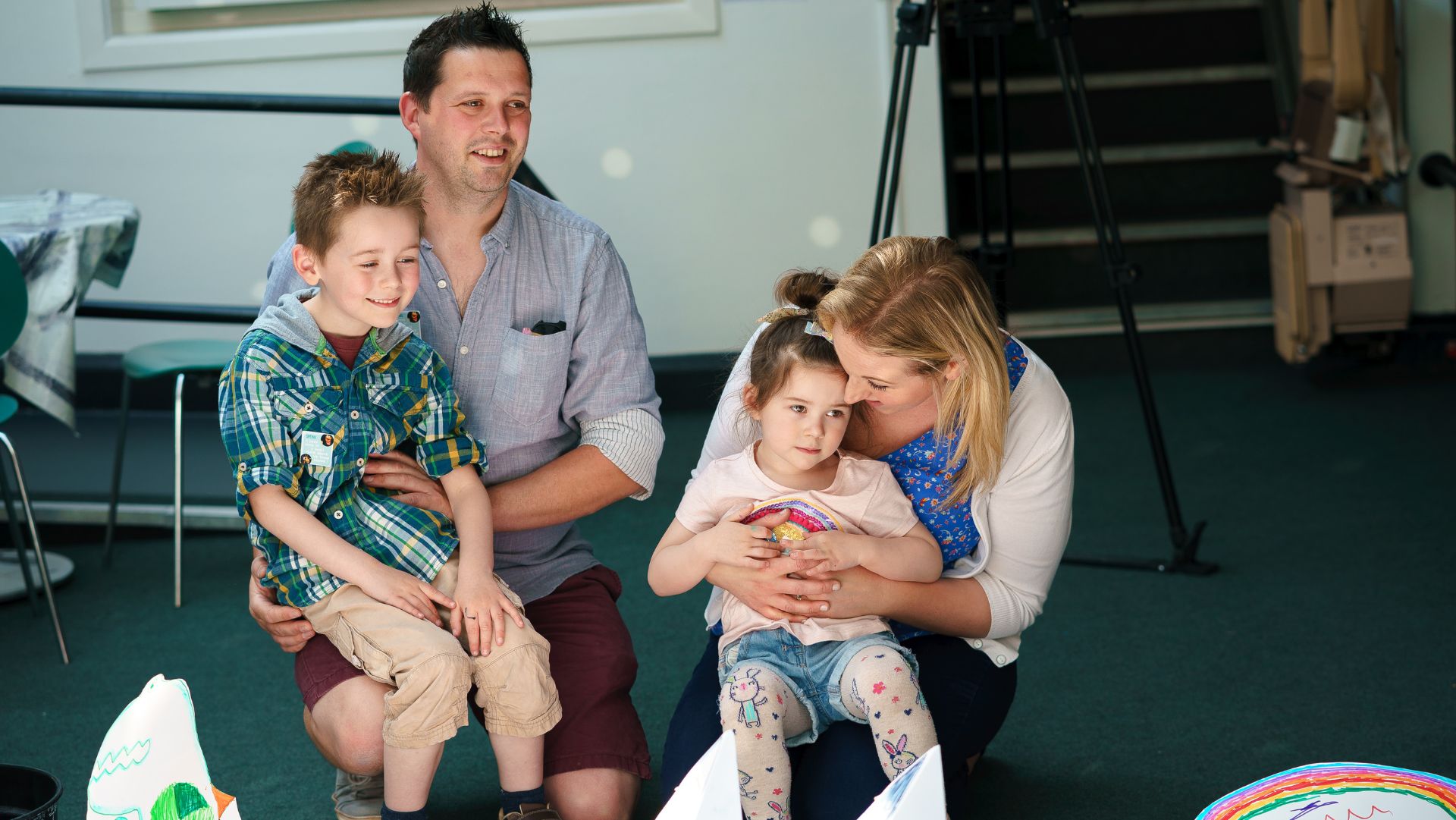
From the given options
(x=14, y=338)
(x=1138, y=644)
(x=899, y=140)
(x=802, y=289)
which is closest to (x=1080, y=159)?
(x=899, y=140)

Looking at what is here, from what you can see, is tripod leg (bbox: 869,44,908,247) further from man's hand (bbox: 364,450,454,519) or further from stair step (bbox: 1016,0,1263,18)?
stair step (bbox: 1016,0,1263,18)

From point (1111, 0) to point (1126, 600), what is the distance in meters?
3.11

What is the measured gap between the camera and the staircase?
4.91 metres

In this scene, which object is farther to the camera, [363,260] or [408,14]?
[408,14]

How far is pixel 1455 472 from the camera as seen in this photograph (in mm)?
3455

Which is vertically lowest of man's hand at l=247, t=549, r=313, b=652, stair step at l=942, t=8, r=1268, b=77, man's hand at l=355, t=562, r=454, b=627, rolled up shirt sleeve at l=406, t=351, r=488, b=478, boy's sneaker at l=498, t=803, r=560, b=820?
boy's sneaker at l=498, t=803, r=560, b=820

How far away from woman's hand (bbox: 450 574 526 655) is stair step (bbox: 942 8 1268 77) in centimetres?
384

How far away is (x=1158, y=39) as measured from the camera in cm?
522

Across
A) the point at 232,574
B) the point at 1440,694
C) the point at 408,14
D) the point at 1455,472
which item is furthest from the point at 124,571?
the point at 1455,472

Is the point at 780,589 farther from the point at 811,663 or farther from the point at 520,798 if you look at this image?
the point at 520,798

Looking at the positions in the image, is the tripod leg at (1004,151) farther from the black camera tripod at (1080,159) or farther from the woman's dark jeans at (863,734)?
the woman's dark jeans at (863,734)

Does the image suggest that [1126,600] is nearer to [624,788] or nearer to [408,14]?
[624,788]

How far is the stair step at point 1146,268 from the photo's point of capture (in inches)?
194

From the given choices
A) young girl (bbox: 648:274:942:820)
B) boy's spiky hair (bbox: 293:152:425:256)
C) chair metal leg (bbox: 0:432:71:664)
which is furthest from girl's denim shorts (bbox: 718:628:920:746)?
chair metal leg (bbox: 0:432:71:664)
